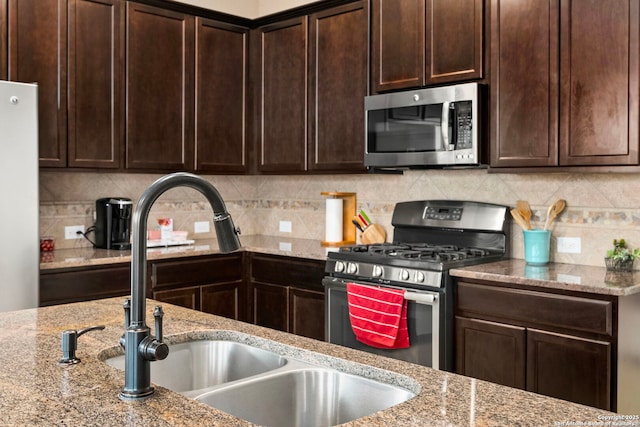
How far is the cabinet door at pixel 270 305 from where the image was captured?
402 cm

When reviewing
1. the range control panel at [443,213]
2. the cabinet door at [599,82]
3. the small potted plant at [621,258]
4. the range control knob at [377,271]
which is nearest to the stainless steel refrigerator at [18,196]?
the range control knob at [377,271]

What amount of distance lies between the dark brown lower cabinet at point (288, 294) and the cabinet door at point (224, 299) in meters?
0.08

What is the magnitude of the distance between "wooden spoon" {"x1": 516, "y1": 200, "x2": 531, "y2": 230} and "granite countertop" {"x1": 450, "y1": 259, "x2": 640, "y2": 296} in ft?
0.78

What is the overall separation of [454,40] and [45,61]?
2205 mm

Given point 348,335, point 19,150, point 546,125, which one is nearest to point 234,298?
point 348,335

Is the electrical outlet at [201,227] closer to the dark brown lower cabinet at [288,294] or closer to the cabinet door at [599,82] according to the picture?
the dark brown lower cabinet at [288,294]

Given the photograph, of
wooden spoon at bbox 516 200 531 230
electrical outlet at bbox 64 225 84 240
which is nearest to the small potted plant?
wooden spoon at bbox 516 200 531 230

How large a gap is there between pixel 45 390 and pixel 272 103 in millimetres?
3339

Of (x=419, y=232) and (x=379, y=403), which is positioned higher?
(x=419, y=232)

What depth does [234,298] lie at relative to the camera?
4180 mm

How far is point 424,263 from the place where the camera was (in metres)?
3.08

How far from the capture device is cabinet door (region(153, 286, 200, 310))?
378 centimetres

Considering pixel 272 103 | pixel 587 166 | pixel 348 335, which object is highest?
pixel 272 103

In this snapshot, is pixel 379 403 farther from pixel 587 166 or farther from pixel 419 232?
pixel 419 232
